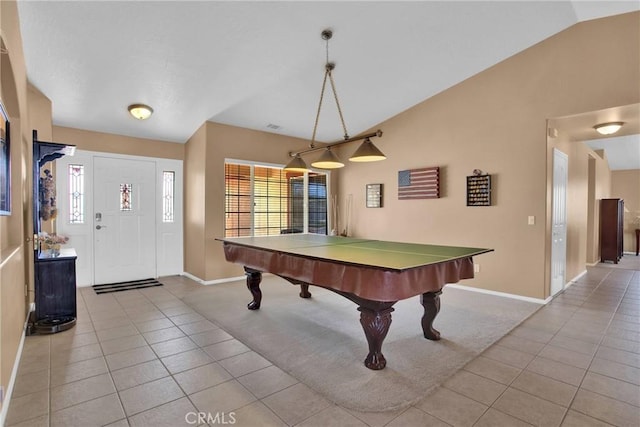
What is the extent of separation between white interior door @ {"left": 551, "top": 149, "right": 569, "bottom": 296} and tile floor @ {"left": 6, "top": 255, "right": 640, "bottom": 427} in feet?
3.76

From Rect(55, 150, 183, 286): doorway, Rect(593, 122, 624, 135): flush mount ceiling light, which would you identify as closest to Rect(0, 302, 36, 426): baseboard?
Rect(55, 150, 183, 286): doorway

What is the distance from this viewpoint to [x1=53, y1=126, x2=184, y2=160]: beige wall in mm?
4929

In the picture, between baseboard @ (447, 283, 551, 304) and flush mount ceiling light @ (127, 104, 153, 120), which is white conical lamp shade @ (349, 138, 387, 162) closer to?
baseboard @ (447, 283, 551, 304)

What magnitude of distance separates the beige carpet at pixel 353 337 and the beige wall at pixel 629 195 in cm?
798

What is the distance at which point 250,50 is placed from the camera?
11.8ft

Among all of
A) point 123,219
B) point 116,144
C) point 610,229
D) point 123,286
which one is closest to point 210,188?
point 123,219

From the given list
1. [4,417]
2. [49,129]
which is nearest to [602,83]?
[4,417]

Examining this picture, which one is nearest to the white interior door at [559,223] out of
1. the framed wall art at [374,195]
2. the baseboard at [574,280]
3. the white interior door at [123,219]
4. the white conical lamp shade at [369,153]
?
the baseboard at [574,280]

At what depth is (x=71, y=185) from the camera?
4.95m

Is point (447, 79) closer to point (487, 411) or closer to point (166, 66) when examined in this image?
point (166, 66)

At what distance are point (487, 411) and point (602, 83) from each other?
3908 millimetres

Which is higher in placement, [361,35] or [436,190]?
[361,35]

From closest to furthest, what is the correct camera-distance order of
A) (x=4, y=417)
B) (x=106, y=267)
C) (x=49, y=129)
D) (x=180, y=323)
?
(x=4, y=417)
(x=180, y=323)
(x=49, y=129)
(x=106, y=267)

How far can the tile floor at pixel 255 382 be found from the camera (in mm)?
1955
